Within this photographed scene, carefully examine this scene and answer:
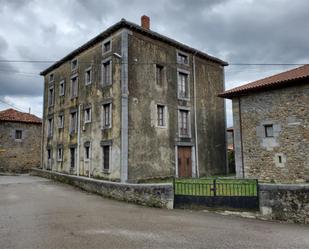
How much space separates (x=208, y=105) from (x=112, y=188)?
35.2ft

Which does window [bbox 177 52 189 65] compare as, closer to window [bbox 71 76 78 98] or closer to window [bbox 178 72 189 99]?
window [bbox 178 72 189 99]

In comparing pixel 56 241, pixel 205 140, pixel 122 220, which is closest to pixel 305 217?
pixel 122 220

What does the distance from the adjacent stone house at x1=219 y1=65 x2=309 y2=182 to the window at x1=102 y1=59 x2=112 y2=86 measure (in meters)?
7.08

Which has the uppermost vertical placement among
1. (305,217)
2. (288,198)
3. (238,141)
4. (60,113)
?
(60,113)

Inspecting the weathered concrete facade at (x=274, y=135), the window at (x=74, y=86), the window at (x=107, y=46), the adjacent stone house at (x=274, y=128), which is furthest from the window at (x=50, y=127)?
the weathered concrete facade at (x=274, y=135)

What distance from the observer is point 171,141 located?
16297 millimetres

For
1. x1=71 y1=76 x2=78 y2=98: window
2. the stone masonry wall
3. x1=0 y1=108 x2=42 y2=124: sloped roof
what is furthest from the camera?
x1=0 y1=108 x2=42 y2=124: sloped roof

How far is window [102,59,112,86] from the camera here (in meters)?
15.7

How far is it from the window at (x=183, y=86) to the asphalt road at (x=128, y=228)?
9619mm

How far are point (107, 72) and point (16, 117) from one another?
1394 cm

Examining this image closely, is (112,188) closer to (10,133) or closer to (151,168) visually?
(151,168)

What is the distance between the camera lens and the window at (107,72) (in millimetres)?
15744

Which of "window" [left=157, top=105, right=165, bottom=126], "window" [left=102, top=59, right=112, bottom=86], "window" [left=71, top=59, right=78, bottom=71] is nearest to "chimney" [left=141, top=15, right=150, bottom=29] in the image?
"window" [left=102, top=59, right=112, bottom=86]

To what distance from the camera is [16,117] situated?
25141 millimetres
